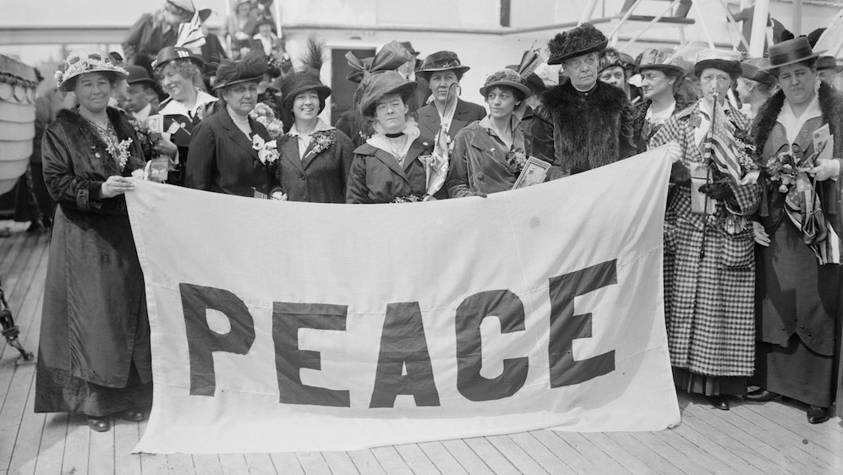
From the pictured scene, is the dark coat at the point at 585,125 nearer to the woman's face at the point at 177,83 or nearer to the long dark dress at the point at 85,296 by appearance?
the long dark dress at the point at 85,296

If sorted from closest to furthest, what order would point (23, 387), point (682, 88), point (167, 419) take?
Answer: point (167, 419) → point (23, 387) → point (682, 88)

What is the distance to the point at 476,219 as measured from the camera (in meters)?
4.67

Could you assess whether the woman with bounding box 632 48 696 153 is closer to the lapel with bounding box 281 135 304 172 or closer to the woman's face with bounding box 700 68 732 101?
the woman's face with bounding box 700 68 732 101

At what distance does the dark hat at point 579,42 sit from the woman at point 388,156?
2.90 ft

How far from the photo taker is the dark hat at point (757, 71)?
208 inches

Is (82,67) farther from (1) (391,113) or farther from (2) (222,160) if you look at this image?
(1) (391,113)

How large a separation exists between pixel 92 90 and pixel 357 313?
1.93 m

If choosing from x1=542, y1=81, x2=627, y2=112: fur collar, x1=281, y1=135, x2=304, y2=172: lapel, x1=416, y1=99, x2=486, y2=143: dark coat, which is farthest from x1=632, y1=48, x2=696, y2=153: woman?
x1=281, y1=135, x2=304, y2=172: lapel

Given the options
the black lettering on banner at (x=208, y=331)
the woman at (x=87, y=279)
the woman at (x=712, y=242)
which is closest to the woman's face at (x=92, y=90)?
the woman at (x=87, y=279)

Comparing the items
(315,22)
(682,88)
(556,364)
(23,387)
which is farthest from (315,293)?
(315,22)

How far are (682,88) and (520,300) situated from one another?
247cm

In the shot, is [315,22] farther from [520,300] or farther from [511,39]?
[520,300]

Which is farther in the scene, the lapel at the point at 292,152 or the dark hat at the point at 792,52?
the lapel at the point at 292,152

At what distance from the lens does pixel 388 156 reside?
16.3ft
